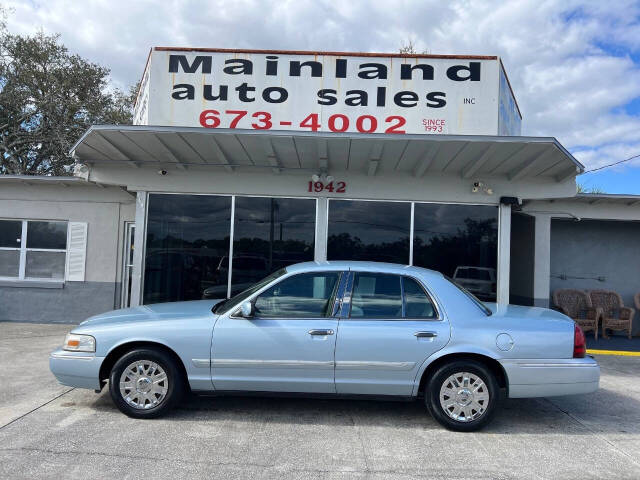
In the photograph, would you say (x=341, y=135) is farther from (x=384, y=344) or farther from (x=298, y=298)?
(x=384, y=344)

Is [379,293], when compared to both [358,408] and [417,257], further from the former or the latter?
[417,257]

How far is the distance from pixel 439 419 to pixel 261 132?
15.4 ft

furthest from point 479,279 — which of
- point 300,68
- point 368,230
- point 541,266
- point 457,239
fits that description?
point 300,68

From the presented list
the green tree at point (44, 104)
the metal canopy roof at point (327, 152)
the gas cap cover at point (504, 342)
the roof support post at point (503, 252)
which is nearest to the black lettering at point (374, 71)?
the metal canopy roof at point (327, 152)

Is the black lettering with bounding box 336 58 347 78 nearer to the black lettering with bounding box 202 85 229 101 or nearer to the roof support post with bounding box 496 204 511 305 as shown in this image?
the black lettering with bounding box 202 85 229 101

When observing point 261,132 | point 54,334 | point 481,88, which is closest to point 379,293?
point 261,132

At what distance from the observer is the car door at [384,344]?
16.1 ft

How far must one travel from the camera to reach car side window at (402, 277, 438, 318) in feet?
16.7

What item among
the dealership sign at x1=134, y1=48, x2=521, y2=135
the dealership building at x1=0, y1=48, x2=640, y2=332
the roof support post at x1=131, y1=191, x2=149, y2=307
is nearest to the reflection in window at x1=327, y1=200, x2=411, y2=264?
the dealership building at x1=0, y1=48, x2=640, y2=332

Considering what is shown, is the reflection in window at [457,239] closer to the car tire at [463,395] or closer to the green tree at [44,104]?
the car tire at [463,395]

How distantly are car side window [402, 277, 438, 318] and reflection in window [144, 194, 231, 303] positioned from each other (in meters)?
5.29

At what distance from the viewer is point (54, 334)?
976 cm

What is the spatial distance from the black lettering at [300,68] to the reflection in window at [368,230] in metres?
2.44

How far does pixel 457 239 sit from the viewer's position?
969 centimetres
